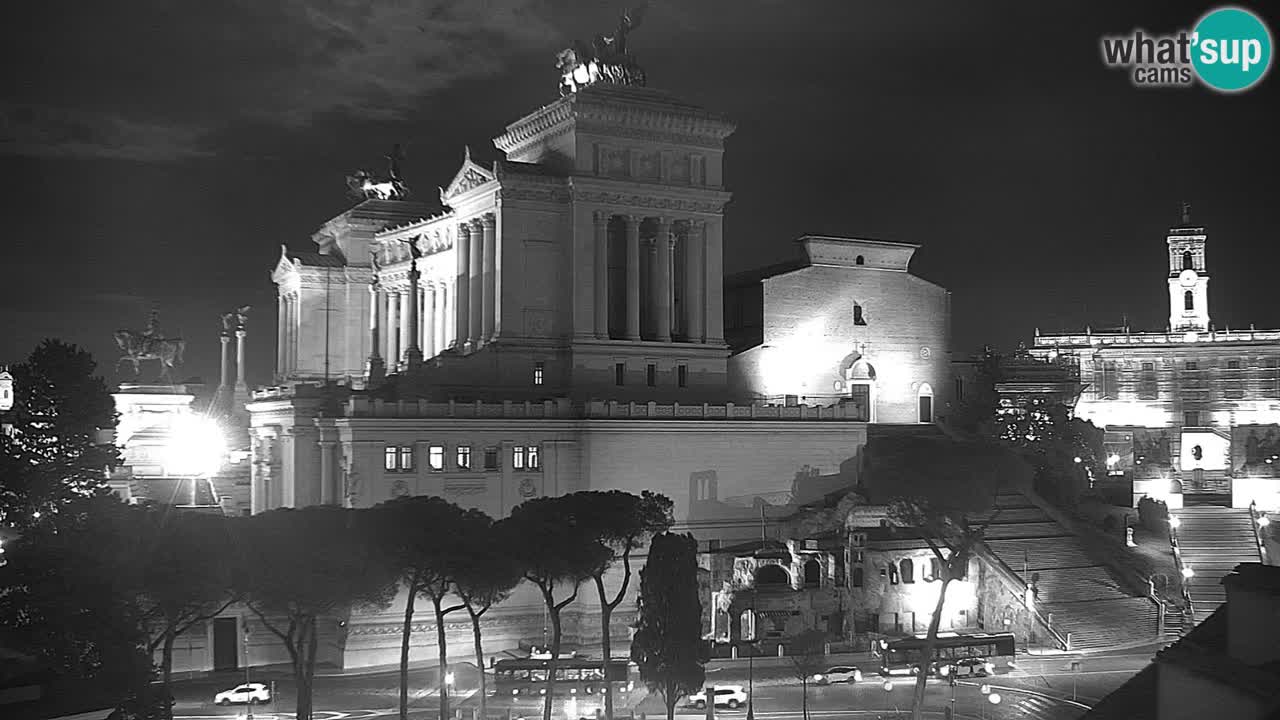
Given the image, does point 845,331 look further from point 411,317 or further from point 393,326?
point 393,326

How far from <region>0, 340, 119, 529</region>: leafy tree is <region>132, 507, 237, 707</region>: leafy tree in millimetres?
13226

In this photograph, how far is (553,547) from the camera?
5812 centimetres

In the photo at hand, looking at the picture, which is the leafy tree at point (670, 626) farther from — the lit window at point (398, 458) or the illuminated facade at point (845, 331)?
the illuminated facade at point (845, 331)

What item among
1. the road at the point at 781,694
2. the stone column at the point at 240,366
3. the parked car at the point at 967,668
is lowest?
the road at the point at 781,694

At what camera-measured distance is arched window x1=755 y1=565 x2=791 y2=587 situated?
2825 inches

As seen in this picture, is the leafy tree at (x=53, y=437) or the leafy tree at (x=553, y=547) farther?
the leafy tree at (x=53, y=437)

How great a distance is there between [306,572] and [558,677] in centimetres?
1507

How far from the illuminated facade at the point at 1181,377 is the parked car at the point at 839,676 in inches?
2352

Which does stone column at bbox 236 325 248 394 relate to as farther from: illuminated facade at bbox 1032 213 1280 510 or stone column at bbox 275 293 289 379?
illuminated facade at bbox 1032 213 1280 510

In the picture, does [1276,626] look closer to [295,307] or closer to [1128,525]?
[1128,525]

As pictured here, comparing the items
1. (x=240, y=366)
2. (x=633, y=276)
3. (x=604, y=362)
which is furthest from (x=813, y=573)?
(x=240, y=366)

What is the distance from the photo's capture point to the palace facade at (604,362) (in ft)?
235

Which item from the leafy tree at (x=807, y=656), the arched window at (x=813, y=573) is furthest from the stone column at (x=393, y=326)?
the leafy tree at (x=807, y=656)

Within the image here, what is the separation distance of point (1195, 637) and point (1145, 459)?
282 feet
